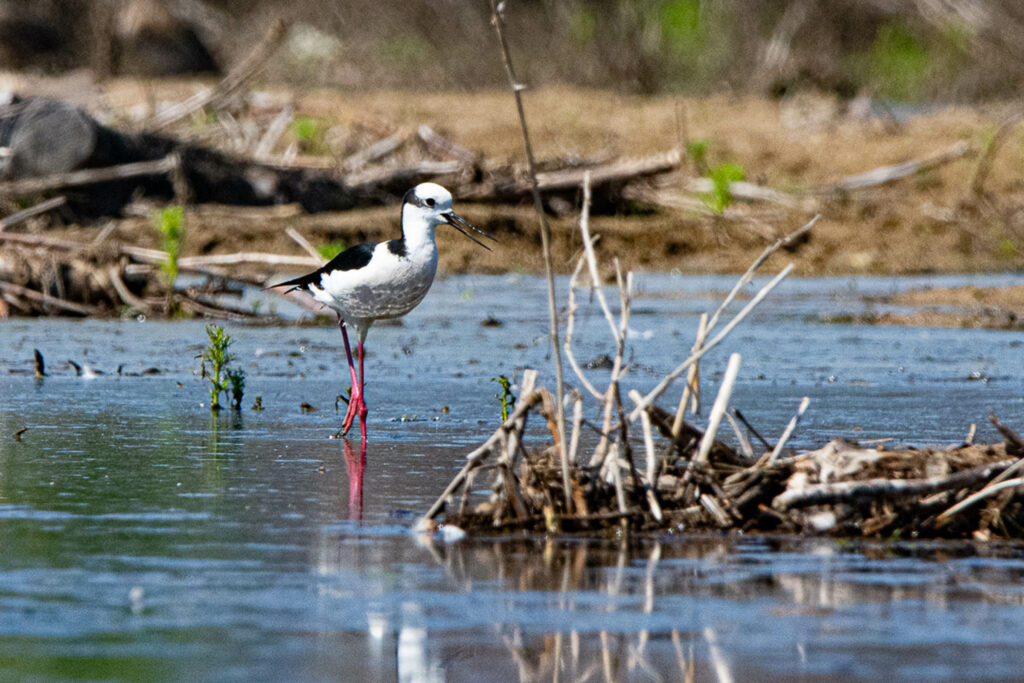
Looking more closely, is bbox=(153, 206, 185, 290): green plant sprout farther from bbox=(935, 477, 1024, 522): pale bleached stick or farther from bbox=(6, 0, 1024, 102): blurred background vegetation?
bbox=(6, 0, 1024, 102): blurred background vegetation

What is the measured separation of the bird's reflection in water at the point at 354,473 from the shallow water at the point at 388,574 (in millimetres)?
37

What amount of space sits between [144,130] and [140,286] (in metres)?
5.08

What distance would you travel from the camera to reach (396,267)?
7.46m

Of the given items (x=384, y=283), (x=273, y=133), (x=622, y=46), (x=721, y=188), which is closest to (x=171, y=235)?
(x=384, y=283)

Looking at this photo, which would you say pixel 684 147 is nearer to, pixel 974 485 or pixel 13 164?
pixel 13 164

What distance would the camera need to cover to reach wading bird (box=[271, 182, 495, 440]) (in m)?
7.47

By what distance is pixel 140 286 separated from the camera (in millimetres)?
13000

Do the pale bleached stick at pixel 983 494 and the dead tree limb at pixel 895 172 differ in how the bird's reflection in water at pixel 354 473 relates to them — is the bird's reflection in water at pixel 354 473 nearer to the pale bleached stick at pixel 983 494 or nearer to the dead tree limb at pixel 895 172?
the pale bleached stick at pixel 983 494

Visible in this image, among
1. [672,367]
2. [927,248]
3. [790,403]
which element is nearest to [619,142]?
[927,248]

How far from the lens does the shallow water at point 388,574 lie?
379cm

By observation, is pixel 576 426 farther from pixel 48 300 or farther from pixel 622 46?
pixel 622 46

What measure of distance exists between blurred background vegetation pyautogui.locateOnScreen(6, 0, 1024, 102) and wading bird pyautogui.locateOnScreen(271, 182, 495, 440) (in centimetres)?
1904

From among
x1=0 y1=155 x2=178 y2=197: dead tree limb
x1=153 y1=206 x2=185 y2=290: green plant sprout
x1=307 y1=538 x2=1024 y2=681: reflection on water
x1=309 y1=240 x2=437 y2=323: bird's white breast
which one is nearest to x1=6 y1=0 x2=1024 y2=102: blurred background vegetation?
x1=0 y1=155 x2=178 y2=197: dead tree limb

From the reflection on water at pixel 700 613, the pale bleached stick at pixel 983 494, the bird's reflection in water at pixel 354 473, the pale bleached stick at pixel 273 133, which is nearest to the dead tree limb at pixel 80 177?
the pale bleached stick at pixel 273 133
